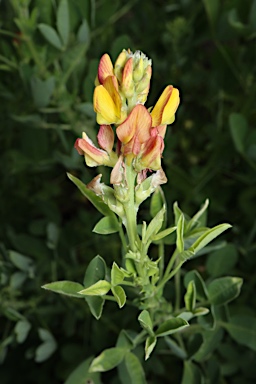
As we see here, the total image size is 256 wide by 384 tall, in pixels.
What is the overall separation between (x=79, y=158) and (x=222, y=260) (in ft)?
0.86

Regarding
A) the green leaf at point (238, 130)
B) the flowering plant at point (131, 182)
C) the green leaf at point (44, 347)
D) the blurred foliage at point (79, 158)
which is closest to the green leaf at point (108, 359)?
the flowering plant at point (131, 182)

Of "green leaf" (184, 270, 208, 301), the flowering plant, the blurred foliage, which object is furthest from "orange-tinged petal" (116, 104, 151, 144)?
the blurred foliage

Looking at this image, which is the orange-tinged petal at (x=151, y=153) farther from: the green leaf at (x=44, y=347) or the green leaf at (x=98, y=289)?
the green leaf at (x=44, y=347)

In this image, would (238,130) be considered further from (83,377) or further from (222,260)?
(83,377)

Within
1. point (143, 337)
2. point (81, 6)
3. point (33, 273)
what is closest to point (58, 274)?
point (33, 273)

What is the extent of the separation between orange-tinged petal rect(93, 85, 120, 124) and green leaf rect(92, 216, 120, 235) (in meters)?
0.11

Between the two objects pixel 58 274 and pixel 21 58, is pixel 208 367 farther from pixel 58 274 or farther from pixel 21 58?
pixel 21 58

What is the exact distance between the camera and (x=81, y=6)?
922 millimetres

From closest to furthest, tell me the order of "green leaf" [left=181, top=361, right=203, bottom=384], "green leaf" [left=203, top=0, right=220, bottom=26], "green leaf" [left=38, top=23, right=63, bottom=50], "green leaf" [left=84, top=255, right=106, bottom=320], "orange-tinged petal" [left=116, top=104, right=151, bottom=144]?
"orange-tinged petal" [left=116, top=104, right=151, bottom=144] < "green leaf" [left=84, top=255, right=106, bottom=320] < "green leaf" [left=181, top=361, right=203, bottom=384] < "green leaf" [left=38, top=23, right=63, bottom=50] < "green leaf" [left=203, top=0, right=220, bottom=26]

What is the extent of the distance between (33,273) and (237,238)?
0.34 m

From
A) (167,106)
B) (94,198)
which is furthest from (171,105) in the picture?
(94,198)

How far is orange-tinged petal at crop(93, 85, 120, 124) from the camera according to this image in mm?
522

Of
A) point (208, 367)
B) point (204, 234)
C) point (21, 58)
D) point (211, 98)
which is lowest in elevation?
point (208, 367)

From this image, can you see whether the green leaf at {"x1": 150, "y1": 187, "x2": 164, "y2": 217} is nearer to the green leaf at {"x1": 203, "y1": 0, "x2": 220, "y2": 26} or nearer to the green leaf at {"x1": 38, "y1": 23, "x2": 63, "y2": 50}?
the green leaf at {"x1": 38, "y1": 23, "x2": 63, "y2": 50}
